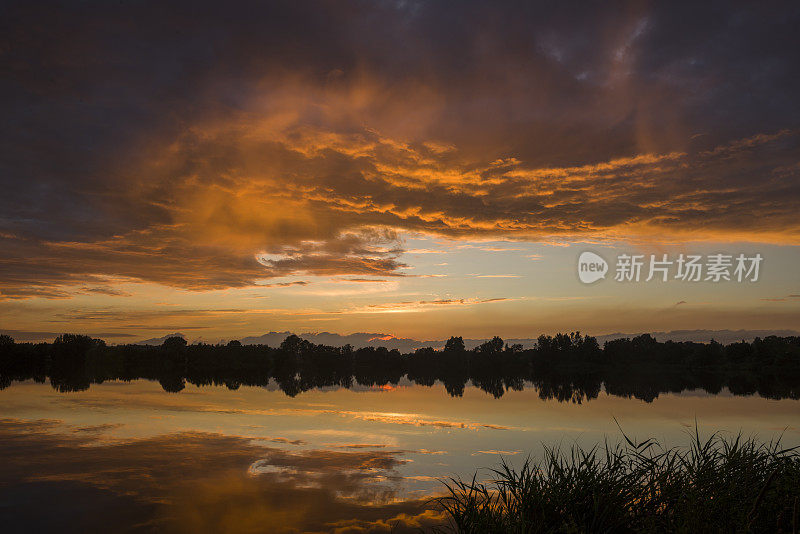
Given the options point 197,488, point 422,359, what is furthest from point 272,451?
point 422,359

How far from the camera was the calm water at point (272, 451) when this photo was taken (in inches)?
686

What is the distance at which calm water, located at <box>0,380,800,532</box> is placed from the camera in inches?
686

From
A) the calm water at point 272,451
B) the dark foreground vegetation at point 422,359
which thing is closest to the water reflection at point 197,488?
the calm water at point 272,451

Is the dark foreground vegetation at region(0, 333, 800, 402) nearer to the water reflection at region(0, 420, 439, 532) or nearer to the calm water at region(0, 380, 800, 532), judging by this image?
the calm water at region(0, 380, 800, 532)

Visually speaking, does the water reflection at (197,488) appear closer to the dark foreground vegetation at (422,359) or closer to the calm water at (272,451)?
the calm water at (272,451)

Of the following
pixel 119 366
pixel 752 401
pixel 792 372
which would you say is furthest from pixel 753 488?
pixel 119 366

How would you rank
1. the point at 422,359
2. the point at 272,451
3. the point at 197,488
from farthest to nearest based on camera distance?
the point at 422,359 < the point at 272,451 < the point at 197,488

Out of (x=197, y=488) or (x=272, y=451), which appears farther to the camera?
(x=272, y=451)

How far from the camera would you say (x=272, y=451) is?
27.9 meters

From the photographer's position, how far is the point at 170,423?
1486 inches

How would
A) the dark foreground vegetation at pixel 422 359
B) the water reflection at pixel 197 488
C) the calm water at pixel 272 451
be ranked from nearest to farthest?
1. the water reflection at pixel 197 488
2. the calm water at pixel 272 451
3. the dark foreground vegetation at pixel 422 359

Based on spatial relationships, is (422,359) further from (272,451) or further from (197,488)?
(197,488)

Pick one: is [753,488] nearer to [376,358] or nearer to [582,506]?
[582,506]

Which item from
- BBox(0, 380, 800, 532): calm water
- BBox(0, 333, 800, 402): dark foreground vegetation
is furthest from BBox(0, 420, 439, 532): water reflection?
BBox(0, 333, 800, 402): dark foreground vegetation
